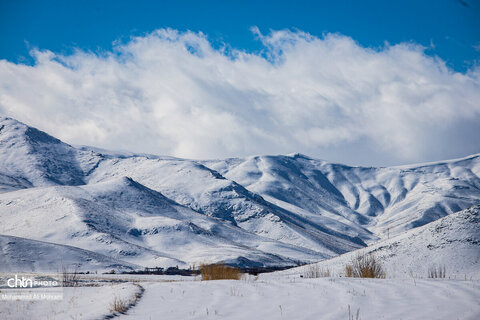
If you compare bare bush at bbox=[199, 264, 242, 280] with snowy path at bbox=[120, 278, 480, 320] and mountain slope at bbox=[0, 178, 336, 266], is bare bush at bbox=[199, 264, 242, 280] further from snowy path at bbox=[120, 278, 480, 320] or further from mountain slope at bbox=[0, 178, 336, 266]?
mountain slope at bbox=[0, 178, 336, 266]

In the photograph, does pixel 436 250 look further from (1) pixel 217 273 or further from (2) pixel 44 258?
(2) pixel 44 258

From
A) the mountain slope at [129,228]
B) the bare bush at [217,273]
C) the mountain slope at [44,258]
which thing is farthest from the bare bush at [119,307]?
the mountain slope at [129,228]

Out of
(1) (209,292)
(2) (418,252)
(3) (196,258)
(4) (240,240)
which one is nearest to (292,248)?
(4) (240,240)

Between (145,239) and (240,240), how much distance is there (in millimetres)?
37419

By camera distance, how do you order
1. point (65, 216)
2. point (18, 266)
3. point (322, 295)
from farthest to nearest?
point (65, 216), point (18, 266), point (322, 295)

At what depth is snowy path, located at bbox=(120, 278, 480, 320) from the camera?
11.6 m

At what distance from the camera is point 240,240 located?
154000 mm

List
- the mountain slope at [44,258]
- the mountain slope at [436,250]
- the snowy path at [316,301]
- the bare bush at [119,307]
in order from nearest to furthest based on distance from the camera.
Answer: the snowy path at [316,301], the bare bush at [119,307], the mountain slope at [436,250], the mountain slope at [44,258]

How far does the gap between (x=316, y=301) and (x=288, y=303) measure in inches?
32.1

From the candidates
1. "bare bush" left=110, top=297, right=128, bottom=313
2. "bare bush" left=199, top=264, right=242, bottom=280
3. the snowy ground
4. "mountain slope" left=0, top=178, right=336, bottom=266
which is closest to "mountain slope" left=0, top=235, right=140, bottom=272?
"mountain slope" left=0, top=178, right=336, bottom=266

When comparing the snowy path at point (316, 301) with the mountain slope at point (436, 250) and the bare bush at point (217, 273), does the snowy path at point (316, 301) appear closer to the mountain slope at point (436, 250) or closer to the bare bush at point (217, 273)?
the bare bush at point (217, 273)

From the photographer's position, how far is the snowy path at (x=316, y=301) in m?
11.6

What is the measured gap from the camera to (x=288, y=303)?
13438mm

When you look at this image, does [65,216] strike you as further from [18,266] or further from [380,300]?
[380,300]
